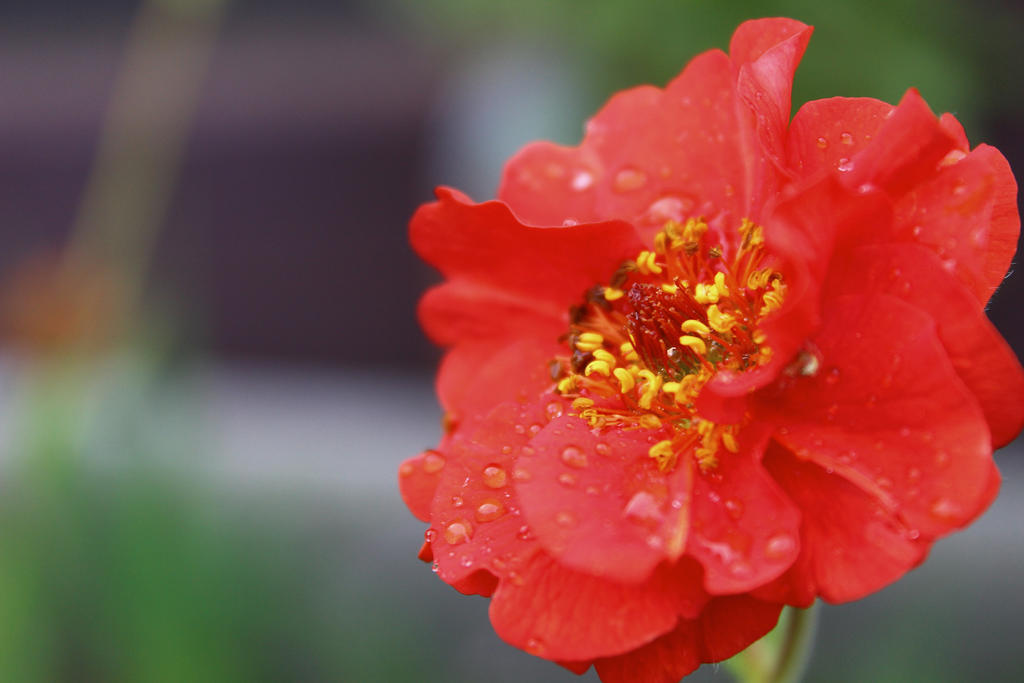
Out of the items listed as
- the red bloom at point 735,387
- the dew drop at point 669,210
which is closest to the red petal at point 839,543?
the red bloom at point 735,387

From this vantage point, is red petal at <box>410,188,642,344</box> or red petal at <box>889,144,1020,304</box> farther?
red petal at <box>410,188,642,344</box>

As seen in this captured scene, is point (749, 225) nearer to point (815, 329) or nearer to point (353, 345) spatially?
point (815, 329)

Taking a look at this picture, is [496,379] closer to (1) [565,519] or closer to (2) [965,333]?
(1) [565,519]

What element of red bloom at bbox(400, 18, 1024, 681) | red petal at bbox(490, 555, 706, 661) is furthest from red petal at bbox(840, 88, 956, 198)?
red petal at bbox(490, 555, 706, 661)

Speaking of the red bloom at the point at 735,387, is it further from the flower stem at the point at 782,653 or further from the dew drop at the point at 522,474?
the flower stem at the point at 782,653

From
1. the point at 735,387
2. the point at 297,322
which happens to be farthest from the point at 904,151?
the point at 297,322

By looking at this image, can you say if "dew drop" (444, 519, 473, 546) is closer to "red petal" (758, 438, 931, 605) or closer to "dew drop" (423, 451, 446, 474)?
"dew drop" (423, 451, 446, 474)
